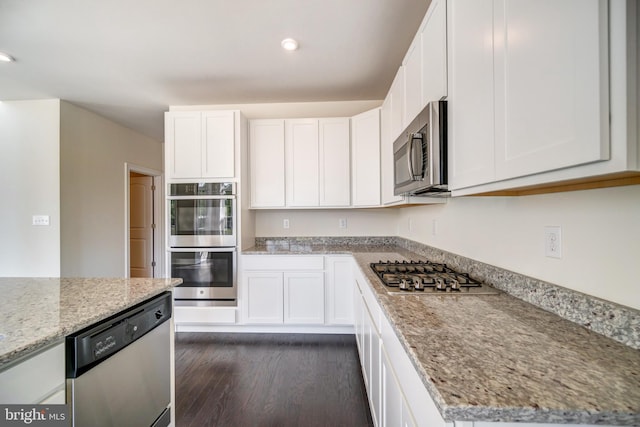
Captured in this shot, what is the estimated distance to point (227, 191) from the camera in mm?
2775

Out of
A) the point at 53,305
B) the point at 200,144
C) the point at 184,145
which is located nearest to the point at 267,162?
the point at 200,144

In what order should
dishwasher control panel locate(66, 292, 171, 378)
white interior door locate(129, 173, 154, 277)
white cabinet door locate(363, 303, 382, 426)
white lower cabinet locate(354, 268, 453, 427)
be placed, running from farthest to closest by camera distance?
white interior door locate(129, 173, 154, 277), white cabinet door locate(363, 303, 382, 426), dishwasher control panel locate(66, 292, 171, 378), white lower cabinet locate(354, 268, 453, 427)

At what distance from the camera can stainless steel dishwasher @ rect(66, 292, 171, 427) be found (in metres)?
0.86

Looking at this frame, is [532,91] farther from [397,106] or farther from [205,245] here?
[205,245]

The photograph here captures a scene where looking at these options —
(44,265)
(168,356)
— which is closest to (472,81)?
(168,356)

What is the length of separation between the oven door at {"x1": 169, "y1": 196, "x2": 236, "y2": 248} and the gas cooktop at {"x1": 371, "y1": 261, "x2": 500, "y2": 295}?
1746 millimetres

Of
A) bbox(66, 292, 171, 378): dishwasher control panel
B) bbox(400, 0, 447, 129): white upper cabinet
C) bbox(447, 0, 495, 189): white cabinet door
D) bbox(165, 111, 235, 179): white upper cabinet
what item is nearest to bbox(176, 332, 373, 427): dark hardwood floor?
bbox(66, 292, 171, 378): dishwasher control panel

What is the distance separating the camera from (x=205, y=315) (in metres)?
2.79

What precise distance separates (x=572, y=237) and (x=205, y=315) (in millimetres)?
2986

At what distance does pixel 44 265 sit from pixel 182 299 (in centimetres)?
178

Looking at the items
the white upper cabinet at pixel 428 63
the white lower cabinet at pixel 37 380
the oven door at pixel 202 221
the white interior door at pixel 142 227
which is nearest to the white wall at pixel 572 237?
the white upper cabinet at pixel 428 63

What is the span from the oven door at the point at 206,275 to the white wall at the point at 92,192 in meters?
1.54

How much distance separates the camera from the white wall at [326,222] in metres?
3.22

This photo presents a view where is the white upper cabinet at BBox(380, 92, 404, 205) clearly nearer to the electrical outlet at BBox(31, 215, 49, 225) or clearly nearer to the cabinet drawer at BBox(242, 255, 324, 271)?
the cabinet drawer at BBox(242, 255, 324, 271)
